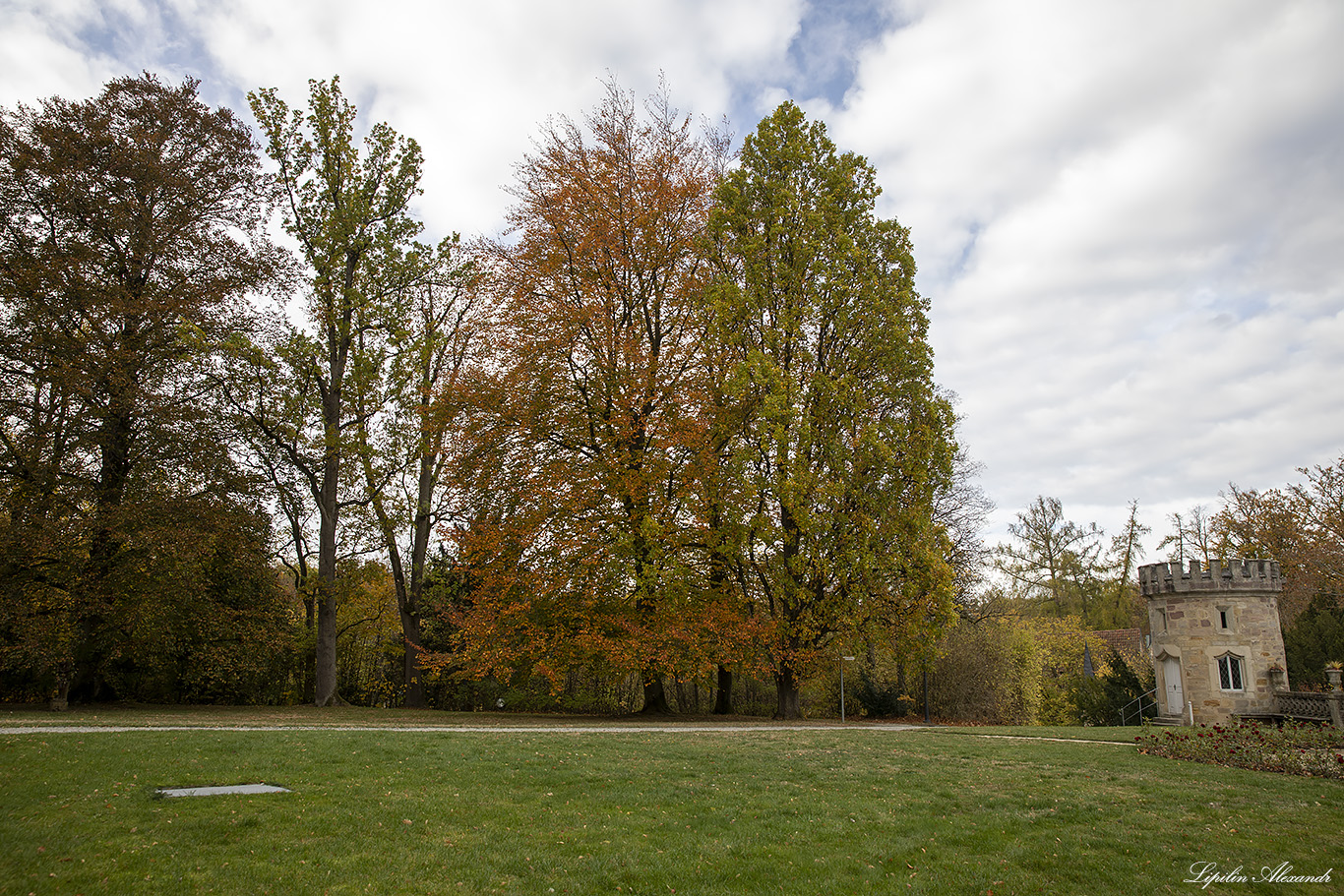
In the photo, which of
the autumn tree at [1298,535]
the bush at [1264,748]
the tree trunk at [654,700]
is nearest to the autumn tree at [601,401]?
the tree trunk at [654,700]

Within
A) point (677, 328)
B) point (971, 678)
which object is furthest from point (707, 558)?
point (971, 678)

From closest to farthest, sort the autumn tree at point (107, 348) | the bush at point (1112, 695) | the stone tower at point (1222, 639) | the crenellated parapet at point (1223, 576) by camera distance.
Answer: the autumn tree at point (107, 348)
the stone tower at point (1222, 639)
the crenellated parapet at point (1223, 576)
the bush at point (1112, 695)

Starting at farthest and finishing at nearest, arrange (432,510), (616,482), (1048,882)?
(432,510) < (616,482) < (1048,882)

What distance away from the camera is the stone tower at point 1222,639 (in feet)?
63.5

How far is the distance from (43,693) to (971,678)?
93.7 ft

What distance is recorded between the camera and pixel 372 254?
900 inches

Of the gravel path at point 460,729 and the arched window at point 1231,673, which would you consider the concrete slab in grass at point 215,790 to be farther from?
the arched window at point 1231,673

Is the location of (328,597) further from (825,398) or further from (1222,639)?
(1222,639)

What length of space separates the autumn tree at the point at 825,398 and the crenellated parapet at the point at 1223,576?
642 cm

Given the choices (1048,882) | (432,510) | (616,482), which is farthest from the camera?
(432,510)

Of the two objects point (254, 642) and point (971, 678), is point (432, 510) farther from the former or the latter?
point (971, 678)

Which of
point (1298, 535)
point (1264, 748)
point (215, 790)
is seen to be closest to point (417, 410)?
point (215, 790)

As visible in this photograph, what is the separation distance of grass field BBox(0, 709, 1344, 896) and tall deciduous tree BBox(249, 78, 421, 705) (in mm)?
11932

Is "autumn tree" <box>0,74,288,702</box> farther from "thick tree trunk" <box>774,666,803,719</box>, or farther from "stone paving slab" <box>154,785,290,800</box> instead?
"thick tree trunk" <box>774,666,803,719</box>
